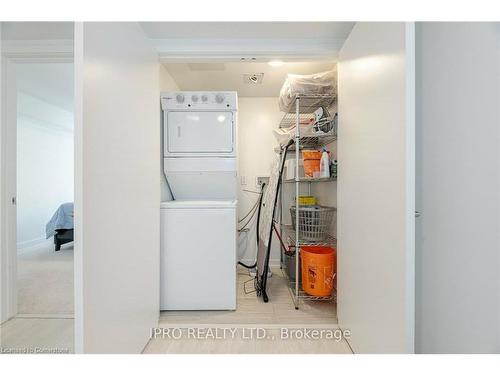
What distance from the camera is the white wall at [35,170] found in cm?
160

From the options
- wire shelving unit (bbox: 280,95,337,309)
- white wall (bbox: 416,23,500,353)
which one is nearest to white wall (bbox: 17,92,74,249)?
wire shelving unit (bbox: 280,95,337,309)

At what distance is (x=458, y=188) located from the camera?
35.0 inches

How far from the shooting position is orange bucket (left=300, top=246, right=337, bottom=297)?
189cm

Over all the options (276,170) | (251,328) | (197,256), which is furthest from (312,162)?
(251,328)

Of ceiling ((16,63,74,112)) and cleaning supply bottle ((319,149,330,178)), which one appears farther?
cleaning supply bottle ((319,149,330,178))

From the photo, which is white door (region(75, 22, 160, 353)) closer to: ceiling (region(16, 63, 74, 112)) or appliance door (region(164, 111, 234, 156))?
ceiling (region(16, 63, 74, 112))

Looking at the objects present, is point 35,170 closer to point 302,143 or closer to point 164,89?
point 164,89

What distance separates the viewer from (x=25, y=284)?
1.68m

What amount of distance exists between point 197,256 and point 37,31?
5.75ft

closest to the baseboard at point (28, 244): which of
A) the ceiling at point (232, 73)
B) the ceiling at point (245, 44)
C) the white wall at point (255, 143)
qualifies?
the ceiling at point (245, 44)

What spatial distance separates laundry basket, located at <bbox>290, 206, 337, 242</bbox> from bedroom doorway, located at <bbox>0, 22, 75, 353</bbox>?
1774mm

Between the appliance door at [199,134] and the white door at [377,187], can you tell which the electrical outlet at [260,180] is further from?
the white door at [377,187]

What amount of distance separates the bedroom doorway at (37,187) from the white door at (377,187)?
156 cm

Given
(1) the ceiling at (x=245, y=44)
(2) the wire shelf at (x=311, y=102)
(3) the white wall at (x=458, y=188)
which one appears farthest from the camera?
(2) the wire shelf at (x=311, y=102)
